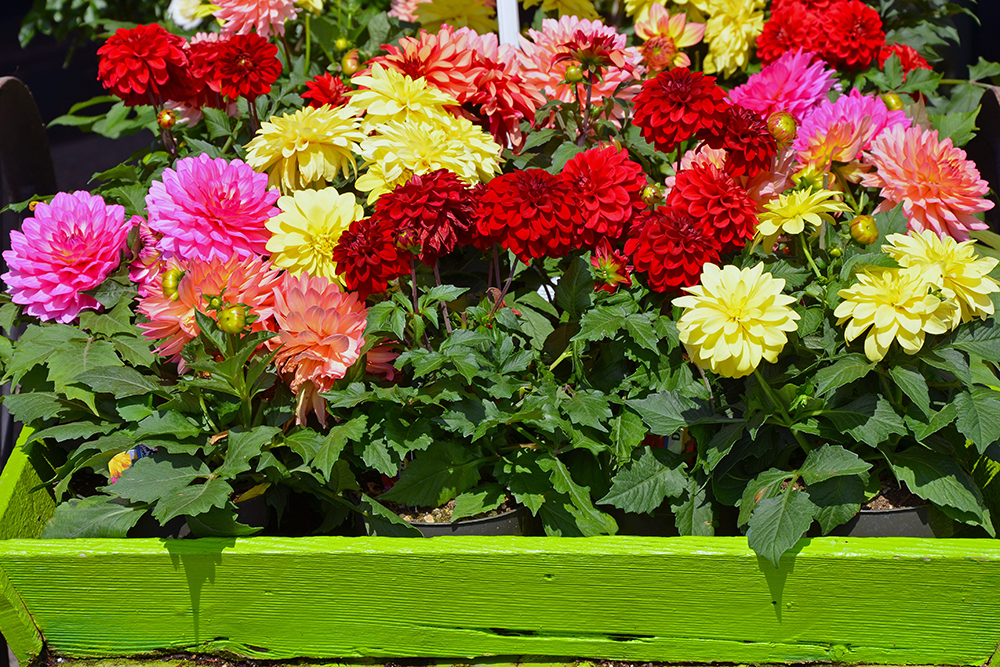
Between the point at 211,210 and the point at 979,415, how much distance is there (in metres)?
1.16

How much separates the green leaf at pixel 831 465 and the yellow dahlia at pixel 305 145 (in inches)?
33.6

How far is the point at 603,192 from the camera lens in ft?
4.09

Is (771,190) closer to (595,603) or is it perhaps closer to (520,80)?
(520,80)

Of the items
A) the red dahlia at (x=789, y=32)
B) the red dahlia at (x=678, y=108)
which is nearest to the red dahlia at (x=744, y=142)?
the red dahlia at (x=678, y=108)

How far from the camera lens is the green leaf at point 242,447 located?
3.94ft

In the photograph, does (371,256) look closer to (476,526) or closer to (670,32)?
(476,526)

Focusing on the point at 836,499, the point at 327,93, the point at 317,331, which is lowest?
the point at 836,499

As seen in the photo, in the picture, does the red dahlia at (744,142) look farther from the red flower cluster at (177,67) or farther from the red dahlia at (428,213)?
the red flower cluster at (177,67)

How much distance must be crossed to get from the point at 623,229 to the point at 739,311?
33 cm

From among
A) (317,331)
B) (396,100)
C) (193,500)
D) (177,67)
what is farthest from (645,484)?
(177,67)

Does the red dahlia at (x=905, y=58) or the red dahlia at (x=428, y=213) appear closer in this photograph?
the red dahlia at (x=428, y=213)

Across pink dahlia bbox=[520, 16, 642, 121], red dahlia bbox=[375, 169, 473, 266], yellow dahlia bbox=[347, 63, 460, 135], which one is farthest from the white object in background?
red dahlia bbox=[375, 169, 473, 266]

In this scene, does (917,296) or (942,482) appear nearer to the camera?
(917,296)

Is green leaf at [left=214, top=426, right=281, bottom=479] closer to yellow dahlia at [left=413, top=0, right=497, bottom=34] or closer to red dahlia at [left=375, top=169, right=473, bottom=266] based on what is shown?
red dahlia at [left=375, top=169, right=473, bottom=266]
